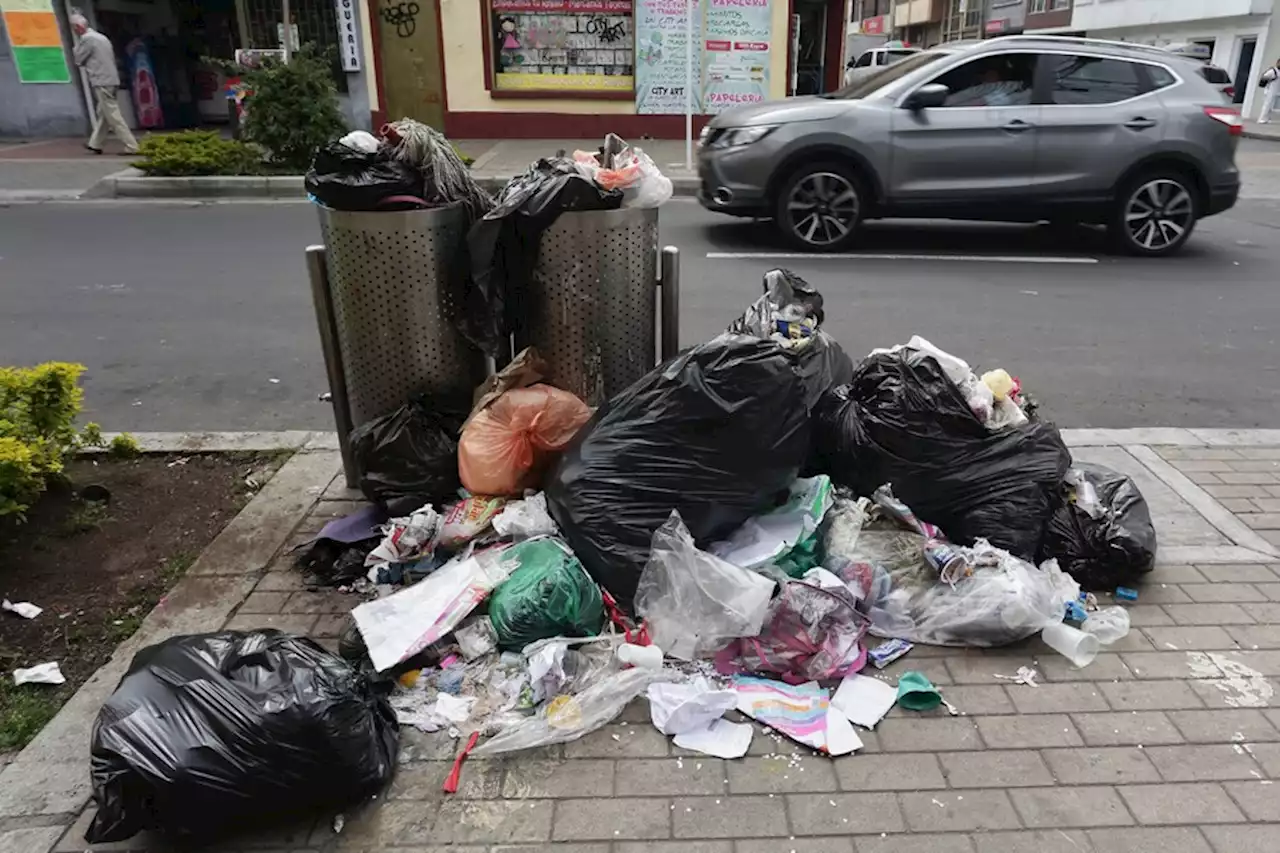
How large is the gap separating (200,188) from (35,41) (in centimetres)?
617

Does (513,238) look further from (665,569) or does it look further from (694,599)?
(694,599)

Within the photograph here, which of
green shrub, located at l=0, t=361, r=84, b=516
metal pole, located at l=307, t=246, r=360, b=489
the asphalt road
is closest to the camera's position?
green shrub, located at l=0, t=361, r=84, b=516

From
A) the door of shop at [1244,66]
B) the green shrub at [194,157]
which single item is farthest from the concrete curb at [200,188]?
the door of shop at [1244,66]

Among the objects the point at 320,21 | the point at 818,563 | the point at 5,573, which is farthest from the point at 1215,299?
the point at 320,21

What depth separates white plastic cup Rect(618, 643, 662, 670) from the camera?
8.46 ft

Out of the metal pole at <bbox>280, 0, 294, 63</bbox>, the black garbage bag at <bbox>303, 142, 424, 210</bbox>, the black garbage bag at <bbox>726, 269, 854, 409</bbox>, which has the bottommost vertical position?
the black garbage bag at <bbox>726, 269, 854, 409</bbox>

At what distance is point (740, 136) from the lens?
800 cm

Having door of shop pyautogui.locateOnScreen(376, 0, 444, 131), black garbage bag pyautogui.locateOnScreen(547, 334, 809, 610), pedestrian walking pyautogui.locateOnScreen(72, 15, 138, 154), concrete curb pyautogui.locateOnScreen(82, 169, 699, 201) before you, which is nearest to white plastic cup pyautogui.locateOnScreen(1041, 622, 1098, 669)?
black garbage bag pyautogui.locateOnScreen(547, 334, 809, 610)

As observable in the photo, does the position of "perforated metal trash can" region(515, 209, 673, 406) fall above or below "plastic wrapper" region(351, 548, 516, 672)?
above

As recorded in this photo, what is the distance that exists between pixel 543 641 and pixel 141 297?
5.67 m

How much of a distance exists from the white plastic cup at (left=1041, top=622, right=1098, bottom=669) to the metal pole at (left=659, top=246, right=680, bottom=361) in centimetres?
161

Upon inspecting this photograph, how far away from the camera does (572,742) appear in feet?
7.85

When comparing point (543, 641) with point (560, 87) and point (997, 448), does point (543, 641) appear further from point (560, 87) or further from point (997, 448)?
point (560, 87)

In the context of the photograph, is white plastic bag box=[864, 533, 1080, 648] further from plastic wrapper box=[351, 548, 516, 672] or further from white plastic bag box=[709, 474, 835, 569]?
plastic wrapper box=[351, 548, 516, 672]
